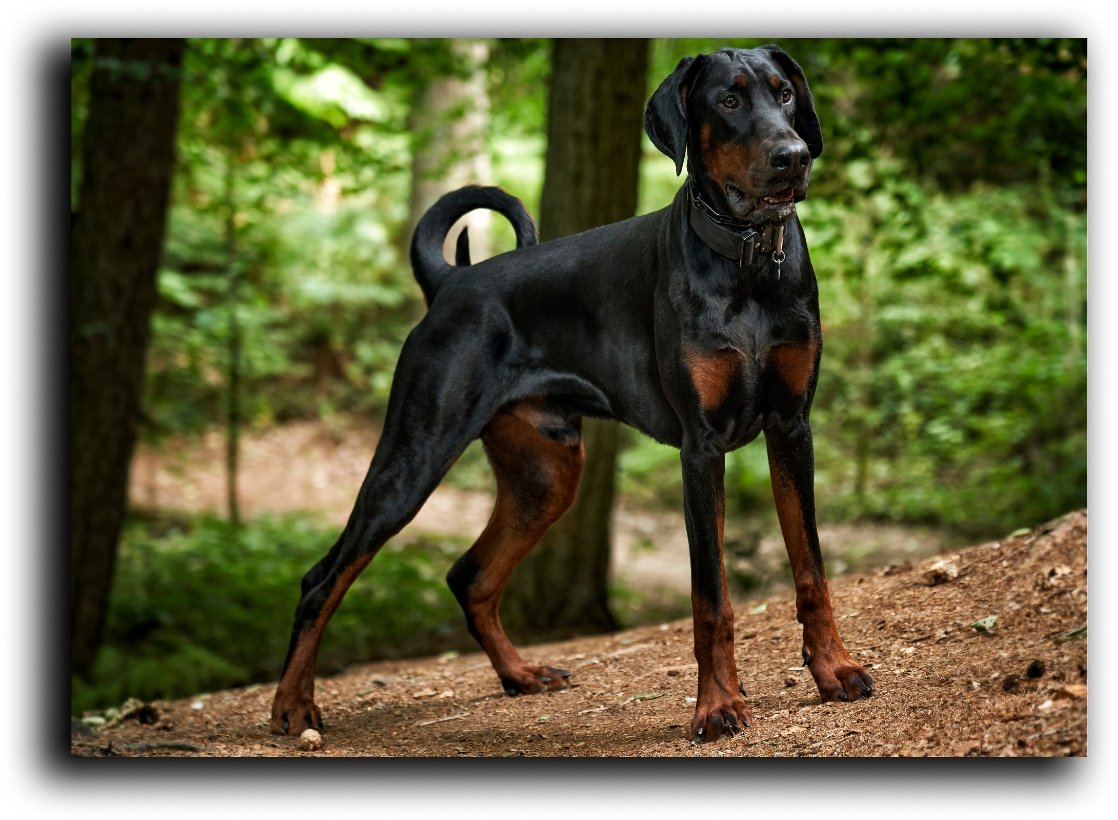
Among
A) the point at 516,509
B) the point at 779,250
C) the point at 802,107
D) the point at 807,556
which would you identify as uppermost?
the point at 802,107

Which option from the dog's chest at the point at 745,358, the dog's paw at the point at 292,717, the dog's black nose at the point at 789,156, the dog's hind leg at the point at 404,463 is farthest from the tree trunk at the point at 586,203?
the dog's black nose at the point at 789,156

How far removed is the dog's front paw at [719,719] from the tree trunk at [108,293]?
401 cm

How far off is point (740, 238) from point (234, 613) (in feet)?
16.7

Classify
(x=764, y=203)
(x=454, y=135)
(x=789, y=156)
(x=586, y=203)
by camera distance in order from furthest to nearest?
(x=454, y=135)
(x=586, y=203)
(x=764, y=203)
(x=789, y=156)

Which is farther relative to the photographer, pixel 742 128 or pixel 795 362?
pixel 795 362

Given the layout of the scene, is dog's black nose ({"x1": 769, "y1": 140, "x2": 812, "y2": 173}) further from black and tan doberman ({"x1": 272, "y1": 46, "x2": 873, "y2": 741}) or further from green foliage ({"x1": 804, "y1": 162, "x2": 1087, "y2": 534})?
green foliage ({"x1": 804, "y1": 162, "x2": 1087, "y2": 534})

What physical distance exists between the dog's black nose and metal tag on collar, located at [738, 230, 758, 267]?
263 mm

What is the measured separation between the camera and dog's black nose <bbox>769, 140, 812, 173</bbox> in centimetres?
291

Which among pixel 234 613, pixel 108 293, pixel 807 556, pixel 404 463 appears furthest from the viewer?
pixel 234 613

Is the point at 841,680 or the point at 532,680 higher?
the point at 841,680

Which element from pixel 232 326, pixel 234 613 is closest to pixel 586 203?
pixel 234 613

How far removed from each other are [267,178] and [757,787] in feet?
20.6

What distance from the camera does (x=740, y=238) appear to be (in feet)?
10.5

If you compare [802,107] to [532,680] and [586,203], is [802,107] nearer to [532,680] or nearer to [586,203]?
[532,680]
